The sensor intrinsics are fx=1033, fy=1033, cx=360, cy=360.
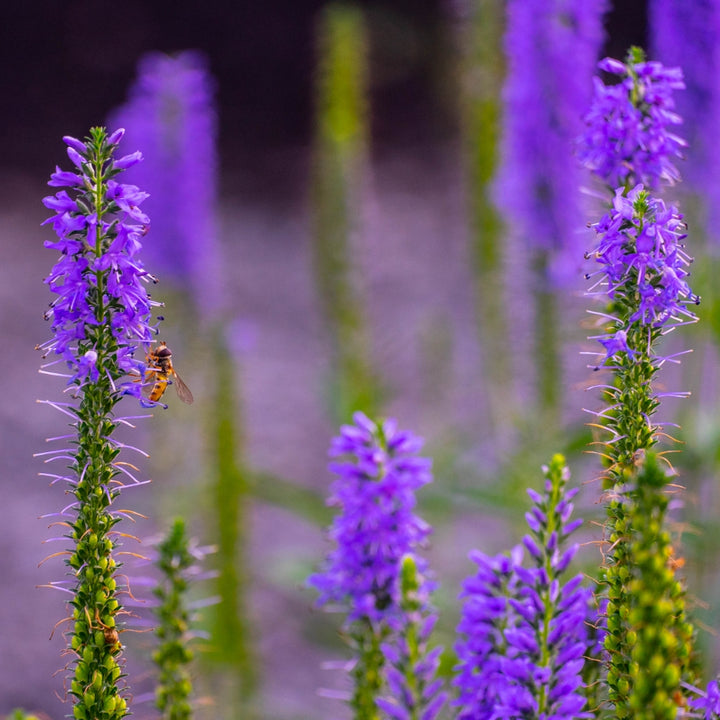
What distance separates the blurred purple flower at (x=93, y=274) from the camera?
4.54 ft

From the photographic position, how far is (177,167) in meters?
4.83

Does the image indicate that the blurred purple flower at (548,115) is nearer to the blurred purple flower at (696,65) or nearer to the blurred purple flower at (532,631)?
the blurred purple flower at (696,65)

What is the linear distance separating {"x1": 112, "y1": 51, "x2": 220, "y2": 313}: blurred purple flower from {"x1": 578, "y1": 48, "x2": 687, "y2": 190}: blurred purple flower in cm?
337

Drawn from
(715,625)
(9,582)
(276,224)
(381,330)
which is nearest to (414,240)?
(276,224)

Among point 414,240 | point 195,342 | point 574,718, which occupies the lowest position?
point 574,718

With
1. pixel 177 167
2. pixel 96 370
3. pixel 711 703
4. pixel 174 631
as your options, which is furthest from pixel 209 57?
pixel 711 703

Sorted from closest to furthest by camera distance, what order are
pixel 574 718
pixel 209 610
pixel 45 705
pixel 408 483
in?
pixel 574 718 < pixel 408 483 < pixel 209 610 < pixel 45 705

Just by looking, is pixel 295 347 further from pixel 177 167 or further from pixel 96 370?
pixel 96 370

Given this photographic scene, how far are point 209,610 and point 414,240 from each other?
8.38 metres

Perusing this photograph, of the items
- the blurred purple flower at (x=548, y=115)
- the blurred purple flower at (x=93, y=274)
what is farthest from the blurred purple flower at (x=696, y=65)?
the blurred purple flower at (x=93, y=274)

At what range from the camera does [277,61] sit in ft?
46.2

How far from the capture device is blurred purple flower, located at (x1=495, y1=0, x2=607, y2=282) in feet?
11.8

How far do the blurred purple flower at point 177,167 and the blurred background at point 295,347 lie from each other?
15 millimetres

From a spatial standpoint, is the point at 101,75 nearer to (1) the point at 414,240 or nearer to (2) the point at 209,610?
(1) the point at 414,240
